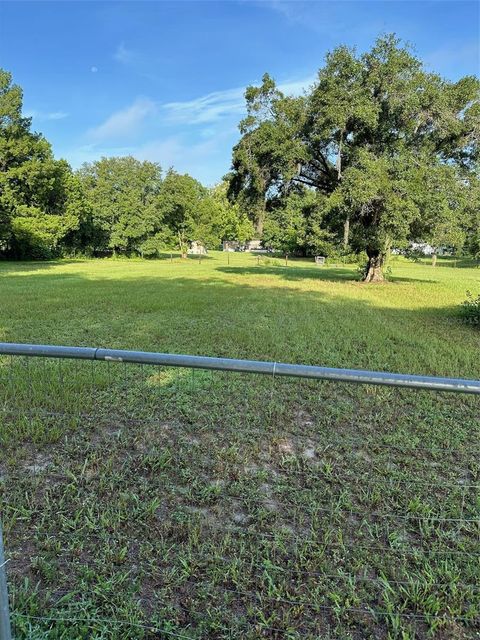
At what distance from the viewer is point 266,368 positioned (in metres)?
1.48

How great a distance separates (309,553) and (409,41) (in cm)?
1570

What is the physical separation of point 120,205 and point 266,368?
3950 centimetres

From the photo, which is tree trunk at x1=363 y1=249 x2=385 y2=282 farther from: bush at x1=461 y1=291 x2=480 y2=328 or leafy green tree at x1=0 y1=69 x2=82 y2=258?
leafy green tree at x1=0 y1=69 x2=82 y2=258

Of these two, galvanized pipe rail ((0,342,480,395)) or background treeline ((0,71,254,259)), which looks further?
background treeline ((0,71,254,259))

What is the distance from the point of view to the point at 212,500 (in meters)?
2.46

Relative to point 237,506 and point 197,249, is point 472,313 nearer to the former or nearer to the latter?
point 237,506

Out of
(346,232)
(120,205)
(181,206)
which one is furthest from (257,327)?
(181,206)

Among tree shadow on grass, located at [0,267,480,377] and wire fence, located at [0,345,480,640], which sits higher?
tree shadow on grass, located at [0,267,480,377]

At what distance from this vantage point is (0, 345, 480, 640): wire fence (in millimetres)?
1684

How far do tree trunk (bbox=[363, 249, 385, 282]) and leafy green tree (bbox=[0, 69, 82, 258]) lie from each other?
2335cm

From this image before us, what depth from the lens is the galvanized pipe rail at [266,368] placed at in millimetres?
1386

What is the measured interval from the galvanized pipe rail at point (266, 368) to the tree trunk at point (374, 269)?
1553 cm

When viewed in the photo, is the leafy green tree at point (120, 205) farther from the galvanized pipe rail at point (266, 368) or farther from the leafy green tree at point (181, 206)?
the galvanized pipe rail at point (266, 368)

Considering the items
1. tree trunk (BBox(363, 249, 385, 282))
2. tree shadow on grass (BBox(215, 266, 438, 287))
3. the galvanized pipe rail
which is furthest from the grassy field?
tree shadow on grass (BBox(215, 266, 438, 287))
